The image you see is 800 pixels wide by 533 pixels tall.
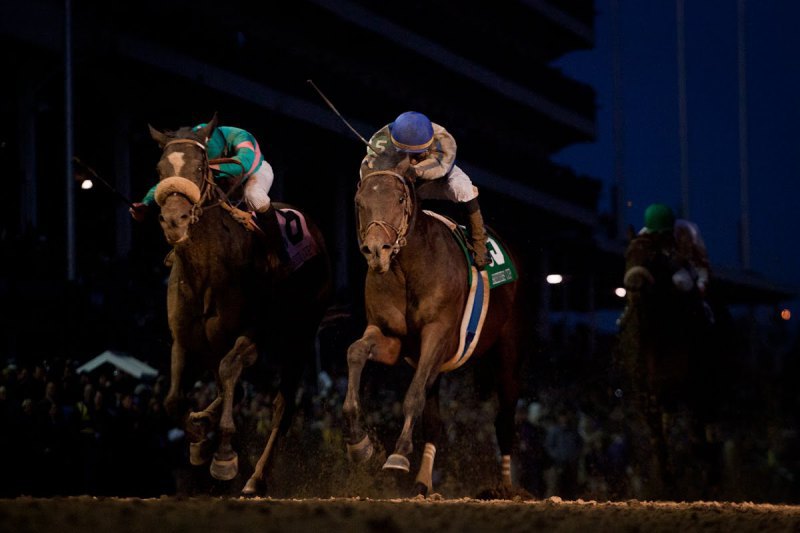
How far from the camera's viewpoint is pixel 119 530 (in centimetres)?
522

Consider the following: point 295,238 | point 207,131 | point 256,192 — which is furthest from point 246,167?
point 295,238

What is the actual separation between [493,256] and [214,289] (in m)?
2.11

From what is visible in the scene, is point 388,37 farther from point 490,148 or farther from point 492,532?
point 492,532

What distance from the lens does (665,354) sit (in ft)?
41.1

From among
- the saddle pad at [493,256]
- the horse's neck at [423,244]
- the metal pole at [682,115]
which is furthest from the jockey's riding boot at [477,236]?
the metal pole at [682,115]

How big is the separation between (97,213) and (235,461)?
1427 centimetres

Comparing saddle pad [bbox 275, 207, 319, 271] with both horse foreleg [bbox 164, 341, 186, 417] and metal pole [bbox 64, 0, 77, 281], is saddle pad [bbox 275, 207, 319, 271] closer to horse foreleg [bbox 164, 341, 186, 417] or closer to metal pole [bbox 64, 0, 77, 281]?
horse foreleg [bbox 164, 341, 186, 417]

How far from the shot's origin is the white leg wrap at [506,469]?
10203mm

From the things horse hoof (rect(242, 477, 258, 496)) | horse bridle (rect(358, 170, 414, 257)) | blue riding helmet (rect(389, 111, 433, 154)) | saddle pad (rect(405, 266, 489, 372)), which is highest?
blue riding helmet (rect(389, 111, 433, 154))

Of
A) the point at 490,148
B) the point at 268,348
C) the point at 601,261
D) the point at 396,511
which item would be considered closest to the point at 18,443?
the point at 268,348

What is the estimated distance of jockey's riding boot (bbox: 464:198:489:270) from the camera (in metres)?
9.73

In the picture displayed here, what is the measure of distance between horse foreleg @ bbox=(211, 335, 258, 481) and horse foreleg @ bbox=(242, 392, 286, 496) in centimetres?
73

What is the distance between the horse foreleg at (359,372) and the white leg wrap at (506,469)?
172 centimetres

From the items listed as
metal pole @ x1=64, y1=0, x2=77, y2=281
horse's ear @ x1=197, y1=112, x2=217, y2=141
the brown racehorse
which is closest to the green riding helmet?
the brown racehorse
